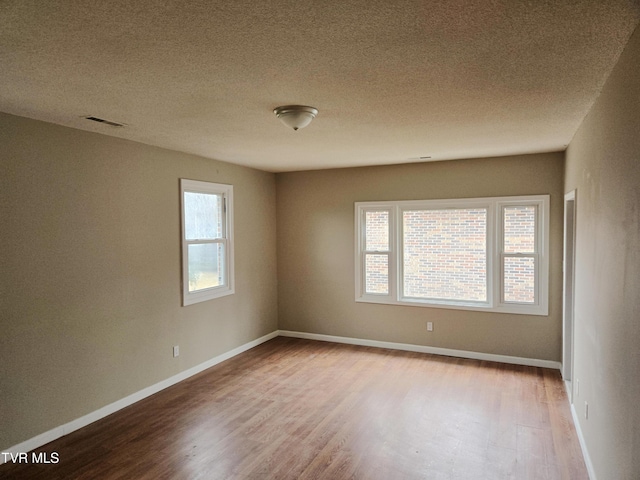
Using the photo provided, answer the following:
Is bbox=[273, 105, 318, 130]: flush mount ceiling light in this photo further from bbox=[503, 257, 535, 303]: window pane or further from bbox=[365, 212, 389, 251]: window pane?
bbox=[503, 257, 535, 303]: window pane

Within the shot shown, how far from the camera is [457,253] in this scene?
529 centimetres

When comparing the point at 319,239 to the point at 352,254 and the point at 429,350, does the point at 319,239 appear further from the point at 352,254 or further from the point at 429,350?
the point at 429,350

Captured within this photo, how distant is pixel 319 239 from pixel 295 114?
3.38 meters

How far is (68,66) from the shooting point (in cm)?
212

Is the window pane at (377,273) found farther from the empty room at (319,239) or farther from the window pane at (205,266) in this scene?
the window pane at (205,266)

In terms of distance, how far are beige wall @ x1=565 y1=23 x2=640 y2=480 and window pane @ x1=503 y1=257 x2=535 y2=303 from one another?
1759mm

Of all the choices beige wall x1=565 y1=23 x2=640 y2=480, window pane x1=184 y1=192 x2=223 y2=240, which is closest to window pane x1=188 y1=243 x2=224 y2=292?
window pane x1=184 y1=192 x2=223 y2=240

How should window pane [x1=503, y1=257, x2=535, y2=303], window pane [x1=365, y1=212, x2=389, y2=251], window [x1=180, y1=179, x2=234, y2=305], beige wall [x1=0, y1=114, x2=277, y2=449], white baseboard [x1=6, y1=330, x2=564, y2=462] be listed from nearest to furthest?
beige wall [x1=0, y1=114, x2=277, y2=449], white baseboard [x1=6, y1=330, x2=564, y2=462], window [x1=180, y1=179, x2=234, y2=305], window pane [x1=503, y1=257, x2=535, y2=303], window pane [x1=365, y1=212, x2=389, y2=251]

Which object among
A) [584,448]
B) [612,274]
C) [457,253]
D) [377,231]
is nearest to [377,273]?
[377,231]

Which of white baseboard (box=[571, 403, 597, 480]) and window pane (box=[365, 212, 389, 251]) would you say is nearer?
white baseboard (box=[571, 403, 597, 480])

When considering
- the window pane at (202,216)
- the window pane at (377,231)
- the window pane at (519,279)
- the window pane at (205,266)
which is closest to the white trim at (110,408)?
the window pane at (205,266)

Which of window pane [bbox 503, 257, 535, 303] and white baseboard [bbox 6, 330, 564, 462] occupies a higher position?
window pane [bbox 503, 257, 535, 303]

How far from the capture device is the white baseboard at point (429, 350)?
491 centimetres

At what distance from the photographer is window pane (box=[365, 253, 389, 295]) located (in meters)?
5.74
